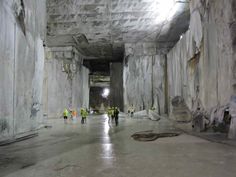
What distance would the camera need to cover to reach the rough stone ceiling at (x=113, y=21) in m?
11.4

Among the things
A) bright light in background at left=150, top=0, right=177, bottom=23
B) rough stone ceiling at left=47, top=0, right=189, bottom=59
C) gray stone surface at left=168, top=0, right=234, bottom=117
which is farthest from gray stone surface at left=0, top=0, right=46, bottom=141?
gray stone surface at left=168, top=0, right=234, bottom=117

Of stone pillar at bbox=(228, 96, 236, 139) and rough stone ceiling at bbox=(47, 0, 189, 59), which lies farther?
rough stone ceiling at bbox=(47, 0, 189, 59)

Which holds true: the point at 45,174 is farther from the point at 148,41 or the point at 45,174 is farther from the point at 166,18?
the point at 148,41

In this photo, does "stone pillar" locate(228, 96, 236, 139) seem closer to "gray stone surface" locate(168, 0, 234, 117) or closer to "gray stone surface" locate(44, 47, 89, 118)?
"gray stone surface" locate(168, 0, 234, 117)

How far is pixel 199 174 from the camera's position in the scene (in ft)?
10.8

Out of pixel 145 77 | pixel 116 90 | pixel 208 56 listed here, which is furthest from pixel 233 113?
pixel 116 90

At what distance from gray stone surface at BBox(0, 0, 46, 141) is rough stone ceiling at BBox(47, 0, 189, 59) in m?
3.13

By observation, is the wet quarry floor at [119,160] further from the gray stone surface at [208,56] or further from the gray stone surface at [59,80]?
the gray stone surface at [59,80]

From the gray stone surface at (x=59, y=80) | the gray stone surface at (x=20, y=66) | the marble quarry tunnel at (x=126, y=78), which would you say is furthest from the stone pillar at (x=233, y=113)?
the gray stone surface at (x=59, y=80)

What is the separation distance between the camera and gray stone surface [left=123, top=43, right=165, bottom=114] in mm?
16406

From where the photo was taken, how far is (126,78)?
17.8 metres

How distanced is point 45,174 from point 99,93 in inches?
1289

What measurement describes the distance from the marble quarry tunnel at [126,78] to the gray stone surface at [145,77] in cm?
7

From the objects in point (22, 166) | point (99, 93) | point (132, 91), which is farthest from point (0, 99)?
point (99, 93)
